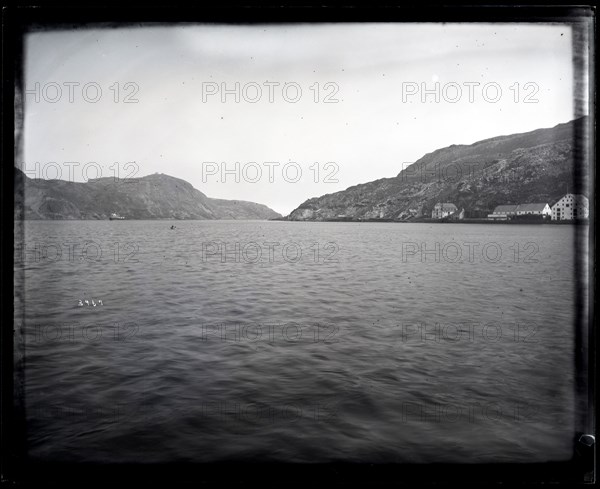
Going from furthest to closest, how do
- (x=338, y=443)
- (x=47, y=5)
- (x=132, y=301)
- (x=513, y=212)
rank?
1. (x=513, y=212)
2. (x=132, y=301)
3. (x=338, y=443)
4. (x=47, y=5)

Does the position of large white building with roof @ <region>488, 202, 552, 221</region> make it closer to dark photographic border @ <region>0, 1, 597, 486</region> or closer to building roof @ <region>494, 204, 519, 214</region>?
building roof @ <region>494, 204, 519, 214</region>

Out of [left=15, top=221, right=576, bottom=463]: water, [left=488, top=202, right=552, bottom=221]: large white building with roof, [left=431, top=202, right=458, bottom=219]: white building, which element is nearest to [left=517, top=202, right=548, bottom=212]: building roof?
[left=488, top=202, right=552, bottom=221]: large white building with roof

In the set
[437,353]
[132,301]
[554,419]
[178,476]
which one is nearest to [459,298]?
[437,353]

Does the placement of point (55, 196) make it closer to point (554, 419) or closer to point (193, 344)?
point (193, 344)

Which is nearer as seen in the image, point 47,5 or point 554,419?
point 47,5

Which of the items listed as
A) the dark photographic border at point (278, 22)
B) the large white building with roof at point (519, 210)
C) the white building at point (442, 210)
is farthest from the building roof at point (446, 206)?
the dark photographic border at point (278, 22)

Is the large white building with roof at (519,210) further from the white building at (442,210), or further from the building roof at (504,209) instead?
the white building at (442,210)

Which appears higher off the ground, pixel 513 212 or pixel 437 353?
pixel 513 212
